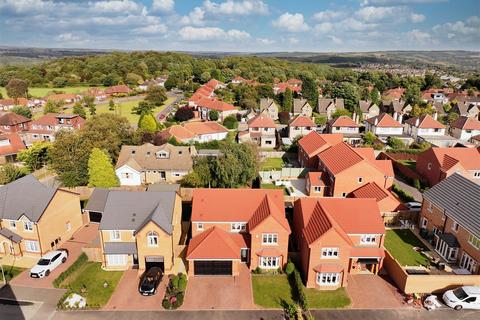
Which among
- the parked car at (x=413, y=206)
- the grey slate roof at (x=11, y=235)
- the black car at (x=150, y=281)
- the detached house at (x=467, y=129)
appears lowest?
the black car at (x=150, y=281)

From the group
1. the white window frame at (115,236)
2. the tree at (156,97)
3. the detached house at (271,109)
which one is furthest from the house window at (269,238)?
the tree at (156,97)

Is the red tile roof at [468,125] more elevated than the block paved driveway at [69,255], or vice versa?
the red tile roof at [468,125]

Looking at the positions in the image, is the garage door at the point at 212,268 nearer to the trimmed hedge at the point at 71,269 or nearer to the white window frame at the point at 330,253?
the white window frame at the point at 330,253

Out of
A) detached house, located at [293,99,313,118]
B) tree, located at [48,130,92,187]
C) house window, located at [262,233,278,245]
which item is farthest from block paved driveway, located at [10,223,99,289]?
detached house, located at [293,99,313,118]

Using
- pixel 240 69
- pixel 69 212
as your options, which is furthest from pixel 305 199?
pixel 240 69

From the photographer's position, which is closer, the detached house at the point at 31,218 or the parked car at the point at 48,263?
the parked car at the point at 48,263

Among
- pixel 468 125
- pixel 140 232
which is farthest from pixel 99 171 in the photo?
pixel 468 125

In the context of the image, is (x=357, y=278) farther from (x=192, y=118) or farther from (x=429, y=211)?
(x=192, y=118)

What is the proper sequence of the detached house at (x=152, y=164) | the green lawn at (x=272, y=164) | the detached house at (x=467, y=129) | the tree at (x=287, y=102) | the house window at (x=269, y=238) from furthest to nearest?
the tree at (x=287, y=102) < the detached house at (x=467, y=129) < the green lawn at (x=272, y=164) < the detached house at (x=152, y=164) < the house window at (x=269, y=238)

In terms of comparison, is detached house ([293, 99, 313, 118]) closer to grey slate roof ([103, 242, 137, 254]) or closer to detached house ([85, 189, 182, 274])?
detached house ([85, 189, 182, 274])
